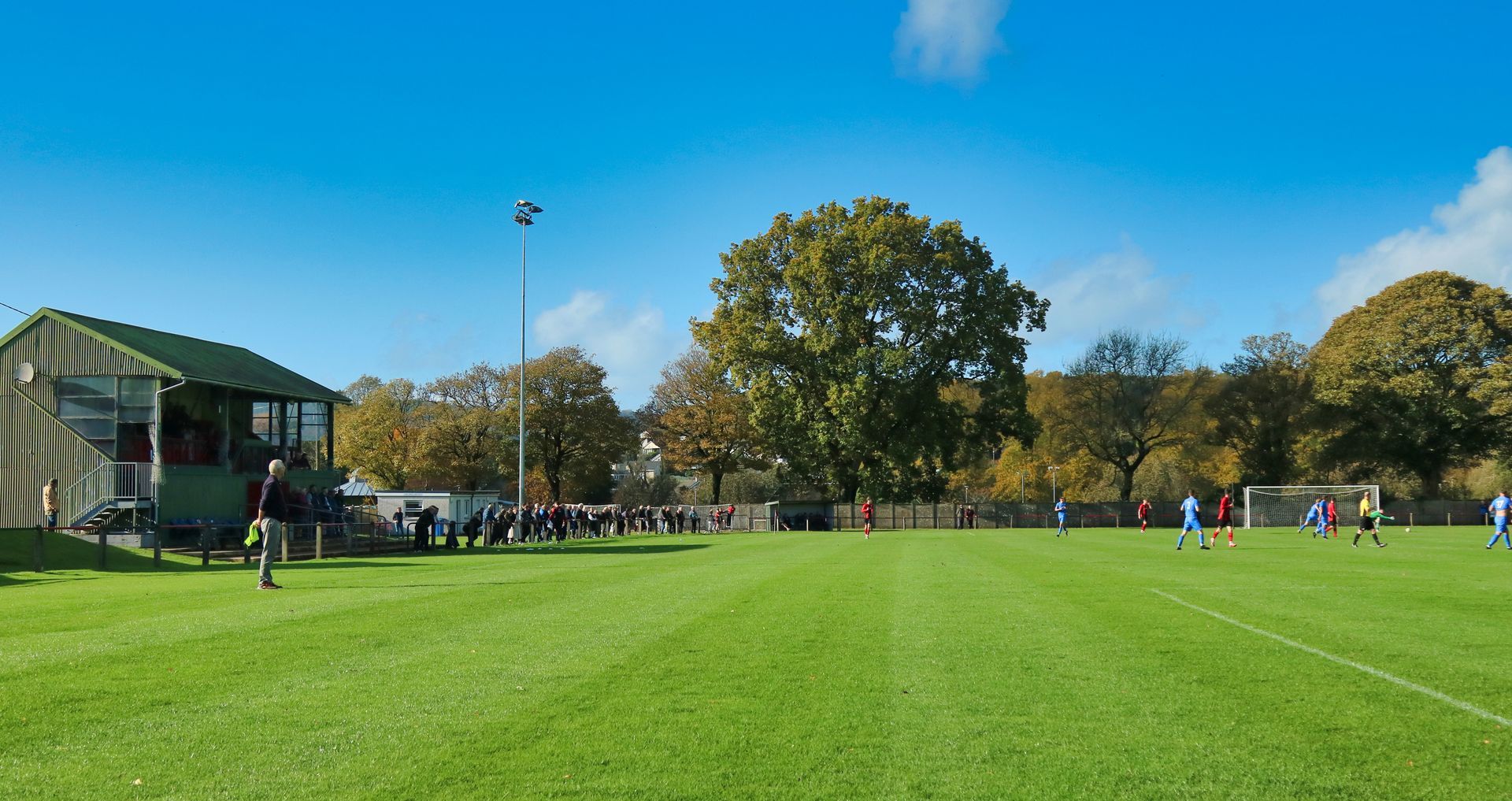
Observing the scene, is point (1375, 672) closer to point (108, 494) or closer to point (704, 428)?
point (108, 494)

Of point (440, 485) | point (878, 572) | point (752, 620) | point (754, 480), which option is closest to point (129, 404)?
point (878, 572)

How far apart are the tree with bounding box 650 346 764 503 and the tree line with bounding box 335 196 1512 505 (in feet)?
0.61

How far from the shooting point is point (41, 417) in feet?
106

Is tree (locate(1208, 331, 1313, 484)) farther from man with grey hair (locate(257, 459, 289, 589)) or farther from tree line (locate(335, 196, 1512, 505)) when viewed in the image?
man with grey hair (locate(257, 459, 289, 589))

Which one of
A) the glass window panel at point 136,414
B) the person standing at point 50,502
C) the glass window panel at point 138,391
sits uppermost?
the glass window panel at point 138,391

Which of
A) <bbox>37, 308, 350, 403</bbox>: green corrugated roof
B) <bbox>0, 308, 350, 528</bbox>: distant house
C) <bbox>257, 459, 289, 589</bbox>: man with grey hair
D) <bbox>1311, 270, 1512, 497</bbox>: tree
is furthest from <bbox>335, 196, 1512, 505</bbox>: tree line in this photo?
<bbox>257, 459, 289, 589</bbox>: man with grey hair

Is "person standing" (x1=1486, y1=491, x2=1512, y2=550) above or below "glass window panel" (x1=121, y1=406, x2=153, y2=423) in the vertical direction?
below

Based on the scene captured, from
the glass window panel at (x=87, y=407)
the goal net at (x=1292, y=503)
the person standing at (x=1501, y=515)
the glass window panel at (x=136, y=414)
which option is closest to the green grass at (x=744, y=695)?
the person standing at (x=1501, y=515)

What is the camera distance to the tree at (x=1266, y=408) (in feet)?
236

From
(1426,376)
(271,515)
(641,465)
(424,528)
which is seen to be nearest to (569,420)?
(641,465)

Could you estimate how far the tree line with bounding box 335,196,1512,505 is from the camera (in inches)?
2363

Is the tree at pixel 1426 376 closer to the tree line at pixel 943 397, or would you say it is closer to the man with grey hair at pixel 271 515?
the tree line at pixel 943 397

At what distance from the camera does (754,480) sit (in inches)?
3755

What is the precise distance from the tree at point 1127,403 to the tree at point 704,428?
2255 centimetres
